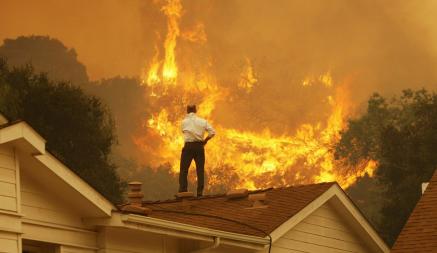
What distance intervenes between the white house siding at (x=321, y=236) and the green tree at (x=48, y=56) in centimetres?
6386

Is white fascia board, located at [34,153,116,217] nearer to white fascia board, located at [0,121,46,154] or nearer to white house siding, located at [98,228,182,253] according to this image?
white fascia board, located at [0,121,46,154]

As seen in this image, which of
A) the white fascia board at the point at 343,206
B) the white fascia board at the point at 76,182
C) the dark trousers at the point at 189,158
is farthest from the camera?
the dark trousers at the point at 189,158

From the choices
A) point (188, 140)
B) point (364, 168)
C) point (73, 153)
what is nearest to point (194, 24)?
point (364, 168)

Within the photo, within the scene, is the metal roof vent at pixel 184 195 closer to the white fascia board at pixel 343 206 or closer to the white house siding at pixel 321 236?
the white house siding at pixel 321 236

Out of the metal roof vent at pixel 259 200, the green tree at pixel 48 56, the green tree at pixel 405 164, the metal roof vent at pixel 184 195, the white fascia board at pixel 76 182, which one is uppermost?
the green tree at pixel 48 56

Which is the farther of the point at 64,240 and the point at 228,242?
the point at 228,242

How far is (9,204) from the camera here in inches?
650

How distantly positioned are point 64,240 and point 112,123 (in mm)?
45110

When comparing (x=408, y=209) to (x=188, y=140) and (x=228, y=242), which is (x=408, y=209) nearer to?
(x=188, y=140)

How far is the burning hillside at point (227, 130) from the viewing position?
59594 mm

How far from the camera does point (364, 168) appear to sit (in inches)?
3073

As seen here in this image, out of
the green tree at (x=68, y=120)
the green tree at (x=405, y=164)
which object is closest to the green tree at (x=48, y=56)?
the green tree at (x=68, y=120)

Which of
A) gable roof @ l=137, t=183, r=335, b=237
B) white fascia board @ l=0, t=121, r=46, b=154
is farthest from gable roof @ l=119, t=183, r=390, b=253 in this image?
white fascia board @ l=0, t=121, r=46, b=154

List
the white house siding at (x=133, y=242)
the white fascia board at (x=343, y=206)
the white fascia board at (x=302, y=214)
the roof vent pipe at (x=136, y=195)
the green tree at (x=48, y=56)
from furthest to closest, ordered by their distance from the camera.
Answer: the green tree at (x=48, y=56) → the white fascia board at (x=343, y=206) → the white fascia board at (x=302, y=214) → the roof vent pipe at (x=136, y=195) → the white house siding at (x=133, y=242)
